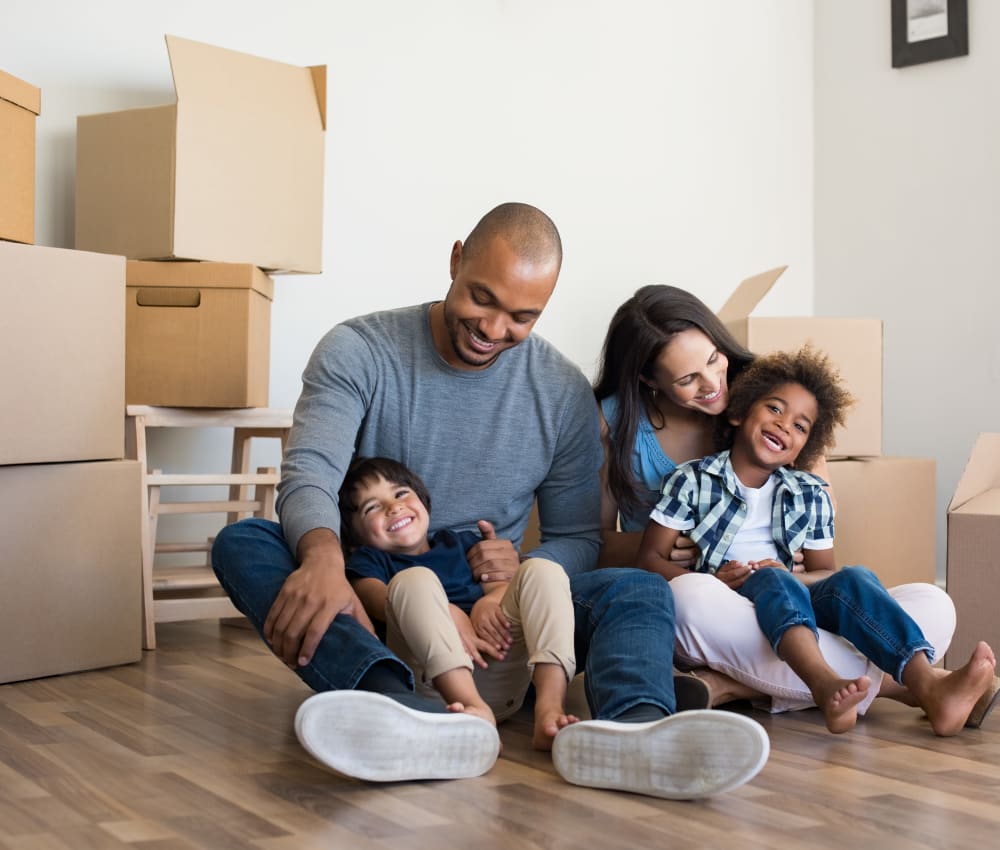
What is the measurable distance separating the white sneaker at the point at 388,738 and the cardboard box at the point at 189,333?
1.16 meters

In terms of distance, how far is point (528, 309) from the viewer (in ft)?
5.05

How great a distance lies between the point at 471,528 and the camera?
167 centimetres

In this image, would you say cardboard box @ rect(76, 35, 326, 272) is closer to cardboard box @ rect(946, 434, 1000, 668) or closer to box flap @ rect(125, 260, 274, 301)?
box flap @ rect(125, 260, 274, 301)

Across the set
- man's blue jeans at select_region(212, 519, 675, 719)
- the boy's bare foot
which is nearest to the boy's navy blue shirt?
man's blue jeans at select_region(212, 519, 675, 719)

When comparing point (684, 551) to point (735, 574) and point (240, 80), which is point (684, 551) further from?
point (240, 80)

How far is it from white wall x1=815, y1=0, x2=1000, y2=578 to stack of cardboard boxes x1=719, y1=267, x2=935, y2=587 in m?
0.91

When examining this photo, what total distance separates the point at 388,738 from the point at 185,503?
1.25 m

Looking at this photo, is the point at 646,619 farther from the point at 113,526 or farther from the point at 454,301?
the point at 113,526

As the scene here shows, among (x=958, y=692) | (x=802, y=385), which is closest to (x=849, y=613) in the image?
(x=958, y=692)

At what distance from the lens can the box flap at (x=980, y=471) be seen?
2.07m

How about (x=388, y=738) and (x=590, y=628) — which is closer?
(x=388, y=738)

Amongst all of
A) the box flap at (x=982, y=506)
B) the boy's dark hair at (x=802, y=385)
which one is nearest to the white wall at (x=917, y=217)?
the box flap at (x=982, y=506)

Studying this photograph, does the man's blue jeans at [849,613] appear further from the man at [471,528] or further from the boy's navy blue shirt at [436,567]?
the boy's navy blue shirt at [436,567]

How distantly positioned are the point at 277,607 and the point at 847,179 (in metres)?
2.60
